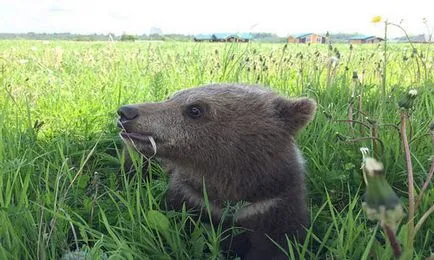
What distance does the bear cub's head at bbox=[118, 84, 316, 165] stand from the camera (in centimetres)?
278

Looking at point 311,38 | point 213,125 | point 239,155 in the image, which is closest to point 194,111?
point 213,125

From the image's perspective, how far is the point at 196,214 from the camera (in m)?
2.83

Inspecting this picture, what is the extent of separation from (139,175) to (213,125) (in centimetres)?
53

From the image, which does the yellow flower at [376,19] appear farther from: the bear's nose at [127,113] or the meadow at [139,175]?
the bear's nose at [127,113]

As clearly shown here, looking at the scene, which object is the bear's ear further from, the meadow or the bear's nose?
the bear's nose

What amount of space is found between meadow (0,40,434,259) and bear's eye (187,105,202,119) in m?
0.42

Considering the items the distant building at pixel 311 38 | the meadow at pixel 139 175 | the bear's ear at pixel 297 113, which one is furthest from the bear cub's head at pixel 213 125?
the distant building at pixel 311 38

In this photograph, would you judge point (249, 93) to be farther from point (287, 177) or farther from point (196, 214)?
point (196, 214)

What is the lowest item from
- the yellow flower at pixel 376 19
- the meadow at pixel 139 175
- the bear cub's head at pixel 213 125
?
the meadow at pixel 139 175

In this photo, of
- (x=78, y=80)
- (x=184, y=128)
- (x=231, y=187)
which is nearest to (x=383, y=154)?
(x=231, y=187)

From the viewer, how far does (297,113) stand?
2.95m

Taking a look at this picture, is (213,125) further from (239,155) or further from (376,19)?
(376,19)

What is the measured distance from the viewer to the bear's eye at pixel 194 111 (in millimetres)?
2906

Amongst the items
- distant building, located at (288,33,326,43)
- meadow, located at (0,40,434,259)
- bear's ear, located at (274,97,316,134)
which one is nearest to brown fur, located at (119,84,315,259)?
bear's ear, located at (274,97,316,134)
